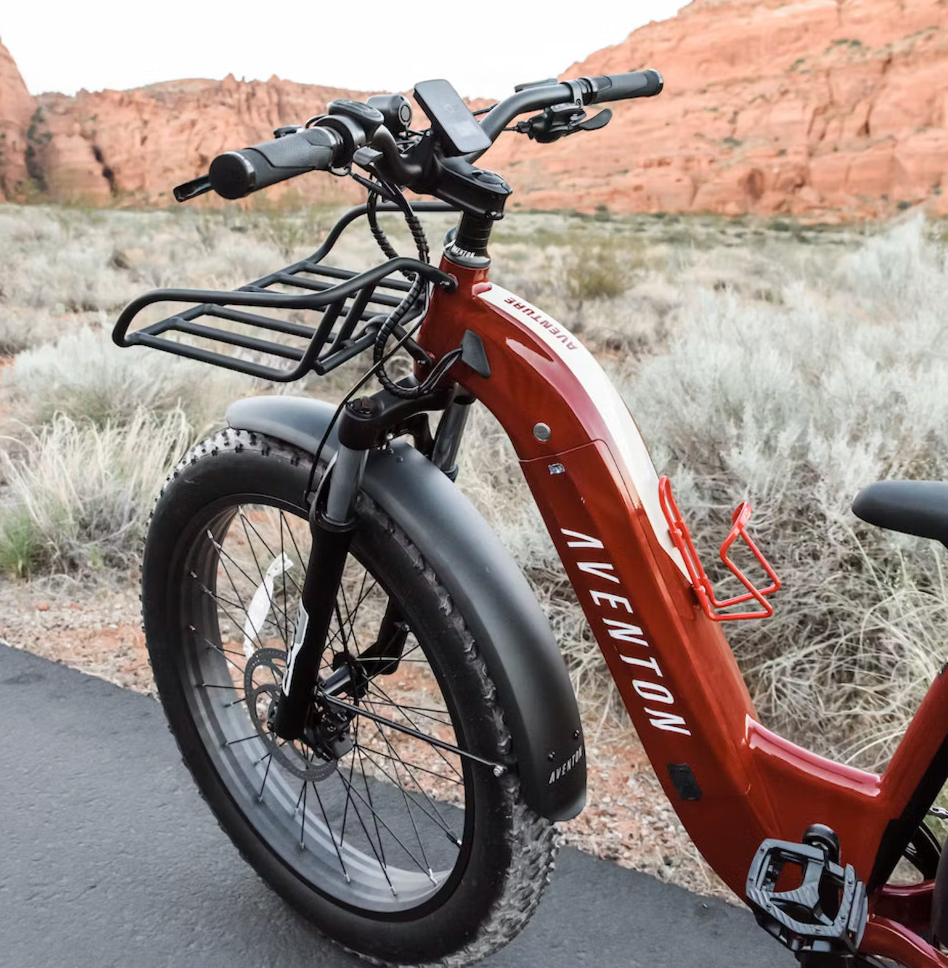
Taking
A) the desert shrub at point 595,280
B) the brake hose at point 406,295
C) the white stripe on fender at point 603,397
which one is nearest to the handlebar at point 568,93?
the brake hose at point 406,295

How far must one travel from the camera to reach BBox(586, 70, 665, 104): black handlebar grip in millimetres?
1618

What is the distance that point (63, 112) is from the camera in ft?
185

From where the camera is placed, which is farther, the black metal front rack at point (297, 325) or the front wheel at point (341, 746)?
the front wheel at point (341, 746)

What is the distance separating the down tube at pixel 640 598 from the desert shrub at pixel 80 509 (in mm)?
2667

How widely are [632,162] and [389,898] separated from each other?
49.0 meters

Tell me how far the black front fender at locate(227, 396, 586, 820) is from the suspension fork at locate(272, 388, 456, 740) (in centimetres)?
5

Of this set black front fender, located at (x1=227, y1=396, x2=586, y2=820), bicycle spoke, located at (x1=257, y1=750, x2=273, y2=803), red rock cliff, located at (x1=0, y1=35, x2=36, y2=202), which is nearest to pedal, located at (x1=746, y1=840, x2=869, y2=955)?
black front fender, located at (x1=227, y1=396, x2=586, y2=820)

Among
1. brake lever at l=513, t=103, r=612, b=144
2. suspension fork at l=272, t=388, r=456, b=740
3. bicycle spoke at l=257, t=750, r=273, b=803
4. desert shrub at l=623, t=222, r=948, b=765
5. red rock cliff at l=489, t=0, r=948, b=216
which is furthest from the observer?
red rock cliff at l=489, t=0, r=948, b=216

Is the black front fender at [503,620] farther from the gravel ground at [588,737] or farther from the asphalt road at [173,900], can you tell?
Result: the gravel ground at [588,737]

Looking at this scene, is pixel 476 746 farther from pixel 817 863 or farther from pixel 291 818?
pixel 291 818

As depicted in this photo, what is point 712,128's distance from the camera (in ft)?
153

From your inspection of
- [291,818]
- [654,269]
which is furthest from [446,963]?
[654,269]

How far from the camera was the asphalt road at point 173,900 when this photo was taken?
1.92 meters

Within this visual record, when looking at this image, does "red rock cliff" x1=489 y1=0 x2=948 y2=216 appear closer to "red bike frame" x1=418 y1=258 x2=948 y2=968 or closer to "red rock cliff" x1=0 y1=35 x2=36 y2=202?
"red rock cliff" x1=0 y1=35 x2=36 y2=202
